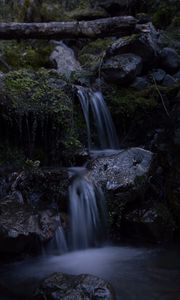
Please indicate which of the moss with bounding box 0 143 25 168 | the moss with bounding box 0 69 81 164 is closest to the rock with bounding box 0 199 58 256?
the moss with bounding box 0 143 25 168

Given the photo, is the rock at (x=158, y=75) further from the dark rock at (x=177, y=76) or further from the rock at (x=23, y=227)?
the rock at (x=23, y=227)

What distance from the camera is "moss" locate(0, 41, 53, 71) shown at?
10.1m

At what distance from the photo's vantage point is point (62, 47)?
11.1 meters

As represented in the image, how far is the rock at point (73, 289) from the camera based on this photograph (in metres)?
4.23

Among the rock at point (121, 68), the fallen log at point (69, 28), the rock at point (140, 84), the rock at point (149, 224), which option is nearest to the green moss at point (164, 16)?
the rock at point (121, 68)

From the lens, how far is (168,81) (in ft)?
30.3

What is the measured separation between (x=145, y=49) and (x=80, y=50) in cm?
320

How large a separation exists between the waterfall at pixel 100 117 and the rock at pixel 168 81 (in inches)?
57.4

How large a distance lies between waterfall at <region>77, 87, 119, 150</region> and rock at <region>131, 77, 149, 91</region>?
81 cm

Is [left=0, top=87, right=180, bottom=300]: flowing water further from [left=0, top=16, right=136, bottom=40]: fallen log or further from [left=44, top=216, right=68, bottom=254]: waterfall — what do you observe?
[left=0, top=16, right=136, bottom=40]: fallen log

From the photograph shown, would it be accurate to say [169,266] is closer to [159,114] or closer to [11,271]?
[11,271]

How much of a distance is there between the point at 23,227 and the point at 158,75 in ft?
16.1

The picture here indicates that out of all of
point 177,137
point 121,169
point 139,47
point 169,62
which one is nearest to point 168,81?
point 169,62

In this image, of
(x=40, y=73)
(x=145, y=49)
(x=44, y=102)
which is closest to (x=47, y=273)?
(x=44, y=102)
